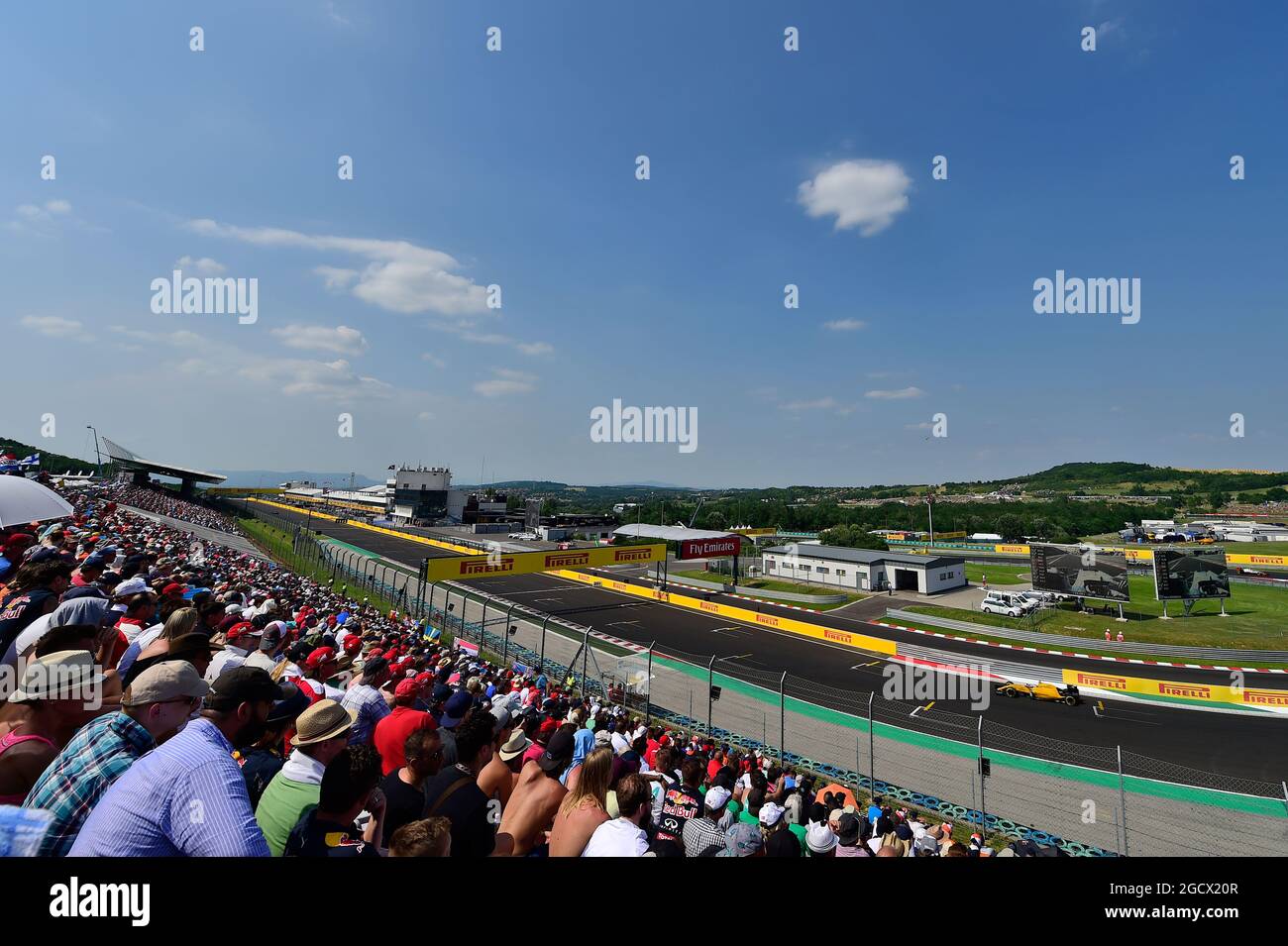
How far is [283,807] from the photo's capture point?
9.45ft

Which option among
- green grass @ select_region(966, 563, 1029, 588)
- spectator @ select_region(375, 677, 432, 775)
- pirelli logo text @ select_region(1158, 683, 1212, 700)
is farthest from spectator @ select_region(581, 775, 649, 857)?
green grass @ select_region(966, 563, 1029, 588)

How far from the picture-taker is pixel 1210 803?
1116 centimetres

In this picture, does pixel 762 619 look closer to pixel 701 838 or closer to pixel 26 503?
pixel 701 838

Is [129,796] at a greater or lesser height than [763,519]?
greater

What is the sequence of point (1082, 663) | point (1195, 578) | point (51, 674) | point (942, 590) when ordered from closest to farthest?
1. point (51, 674)
2. point (1082, 663)
3. point (1195, 578)
4. point (942, 590)

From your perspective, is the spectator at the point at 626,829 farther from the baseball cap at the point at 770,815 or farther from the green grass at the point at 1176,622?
the green grass at the point at 1176,622

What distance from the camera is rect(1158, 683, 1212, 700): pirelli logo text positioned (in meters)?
17.2

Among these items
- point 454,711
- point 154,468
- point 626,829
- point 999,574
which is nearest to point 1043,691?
point 454,711

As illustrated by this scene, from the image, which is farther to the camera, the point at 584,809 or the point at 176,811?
the point at 584,809

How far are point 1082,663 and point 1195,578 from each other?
14.8 metres

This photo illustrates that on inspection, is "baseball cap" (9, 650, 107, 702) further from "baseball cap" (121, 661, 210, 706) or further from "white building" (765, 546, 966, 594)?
"white building" (765, 546, 966, 594)

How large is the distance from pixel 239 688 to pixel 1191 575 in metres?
41.9
